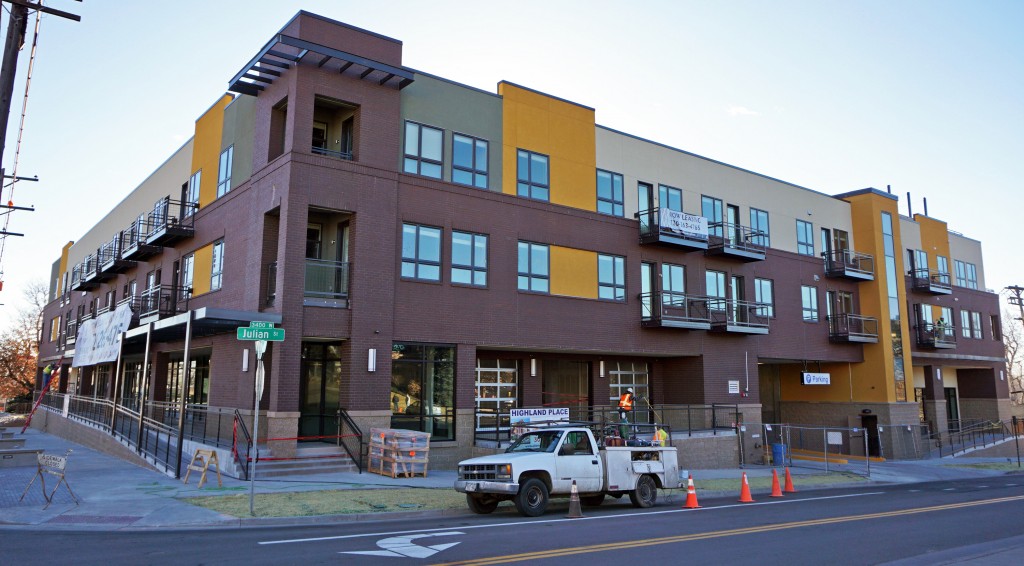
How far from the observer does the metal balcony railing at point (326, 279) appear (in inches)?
844

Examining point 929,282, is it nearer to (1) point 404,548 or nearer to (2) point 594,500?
(2) point 594,500

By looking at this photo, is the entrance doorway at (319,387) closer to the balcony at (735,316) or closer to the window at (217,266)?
the window at (217,266)

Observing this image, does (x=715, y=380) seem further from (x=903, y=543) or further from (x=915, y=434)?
(x=903, y=543)

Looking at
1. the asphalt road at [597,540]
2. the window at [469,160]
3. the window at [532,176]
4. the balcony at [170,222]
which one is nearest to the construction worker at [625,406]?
the window at [532,176]

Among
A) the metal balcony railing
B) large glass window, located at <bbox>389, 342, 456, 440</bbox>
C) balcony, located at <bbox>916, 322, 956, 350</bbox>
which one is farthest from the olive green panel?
balcony, located at <bbox>916, 322, 956, 350</bbox>

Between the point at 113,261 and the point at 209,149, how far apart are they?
37.6 ft

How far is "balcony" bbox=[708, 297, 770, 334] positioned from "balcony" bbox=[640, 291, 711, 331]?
39cm

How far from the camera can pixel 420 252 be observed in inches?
922

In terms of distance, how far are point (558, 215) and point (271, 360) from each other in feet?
37.9

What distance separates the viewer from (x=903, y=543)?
11383 millimetres

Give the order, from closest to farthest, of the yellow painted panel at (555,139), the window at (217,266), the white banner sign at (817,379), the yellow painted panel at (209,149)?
the window at (217,266) → the yellow painted panel at (555,139) → the yellow painted panel at (209,149) → the white banner sign at (817,379)

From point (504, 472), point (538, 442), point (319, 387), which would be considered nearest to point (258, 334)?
point (504, 472)

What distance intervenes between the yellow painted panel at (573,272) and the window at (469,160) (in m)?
3.79

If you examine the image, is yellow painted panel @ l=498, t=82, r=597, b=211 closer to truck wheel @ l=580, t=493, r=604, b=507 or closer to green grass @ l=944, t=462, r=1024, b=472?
truck wheel @ l=580, t=493, r=604, b=507
